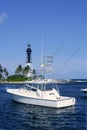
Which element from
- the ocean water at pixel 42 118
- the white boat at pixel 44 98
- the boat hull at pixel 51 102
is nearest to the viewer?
the ocean water at pixel 42 118

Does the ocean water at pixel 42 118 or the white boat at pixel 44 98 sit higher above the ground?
the white boat at pixel 44 98

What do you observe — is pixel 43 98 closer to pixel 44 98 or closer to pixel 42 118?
pixel 44 98

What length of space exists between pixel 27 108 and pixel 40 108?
1.95 metres

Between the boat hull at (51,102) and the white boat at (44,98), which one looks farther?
the white boat at (44,98)

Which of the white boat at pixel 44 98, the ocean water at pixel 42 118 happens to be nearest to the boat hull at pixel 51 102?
the white boat at pixel 44 98

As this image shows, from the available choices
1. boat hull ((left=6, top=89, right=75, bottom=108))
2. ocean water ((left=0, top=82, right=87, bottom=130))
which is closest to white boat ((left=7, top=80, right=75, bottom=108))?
boat hull ((left=6, top=89, right=75, bottom=108))

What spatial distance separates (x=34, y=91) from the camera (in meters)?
55.2

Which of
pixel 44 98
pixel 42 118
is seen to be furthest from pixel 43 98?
pixel 42 118

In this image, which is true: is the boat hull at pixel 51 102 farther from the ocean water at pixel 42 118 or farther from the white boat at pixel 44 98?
the ocean water at pixel 42 118

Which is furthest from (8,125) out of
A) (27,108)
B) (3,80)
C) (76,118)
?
(3,80)

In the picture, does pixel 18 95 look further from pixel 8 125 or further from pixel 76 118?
pixel 8 125

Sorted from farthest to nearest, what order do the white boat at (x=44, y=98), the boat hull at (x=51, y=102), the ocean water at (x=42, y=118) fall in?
the white boat at (x=44, y=98), the boat hull at (x=51, y=102), the ocean water at (x=42, y=118)

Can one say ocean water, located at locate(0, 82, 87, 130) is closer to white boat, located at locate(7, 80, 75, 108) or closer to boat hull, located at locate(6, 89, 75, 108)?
boat hull, located at locate(6, 89, 75, 108)

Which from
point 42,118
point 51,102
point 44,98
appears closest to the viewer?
point 42,118
